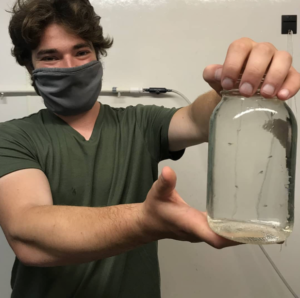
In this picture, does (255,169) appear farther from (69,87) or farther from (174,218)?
(69,87)

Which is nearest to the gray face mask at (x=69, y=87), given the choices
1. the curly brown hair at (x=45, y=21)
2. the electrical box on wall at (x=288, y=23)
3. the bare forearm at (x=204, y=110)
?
the curly brown hair at (x=45, y=21)

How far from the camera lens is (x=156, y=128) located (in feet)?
2.61

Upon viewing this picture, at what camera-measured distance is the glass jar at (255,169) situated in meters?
0.42

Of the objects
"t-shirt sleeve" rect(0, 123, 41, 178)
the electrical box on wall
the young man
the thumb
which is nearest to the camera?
the thumb

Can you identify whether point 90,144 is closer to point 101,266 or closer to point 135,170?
point 135,170

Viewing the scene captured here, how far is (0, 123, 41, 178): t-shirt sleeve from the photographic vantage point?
0.59 metres

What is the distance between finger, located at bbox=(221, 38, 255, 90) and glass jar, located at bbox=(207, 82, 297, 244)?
0.02m

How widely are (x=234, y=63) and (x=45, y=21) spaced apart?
0.61 meters

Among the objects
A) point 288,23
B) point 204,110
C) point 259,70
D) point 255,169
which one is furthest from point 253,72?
point 288,23

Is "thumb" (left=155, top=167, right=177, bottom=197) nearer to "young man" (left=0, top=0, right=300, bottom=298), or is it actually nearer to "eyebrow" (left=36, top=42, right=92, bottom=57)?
"young man" (left=0, top=0, right=300, bottom=298)

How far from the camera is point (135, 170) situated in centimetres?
77

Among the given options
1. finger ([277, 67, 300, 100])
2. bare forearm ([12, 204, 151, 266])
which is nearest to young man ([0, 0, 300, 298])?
bare forearm ([12, 204, 151, 266])

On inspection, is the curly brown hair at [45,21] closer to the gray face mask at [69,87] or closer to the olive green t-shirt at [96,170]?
the gray face mask at [69,87]

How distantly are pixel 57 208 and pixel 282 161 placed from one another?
0.39 meters
